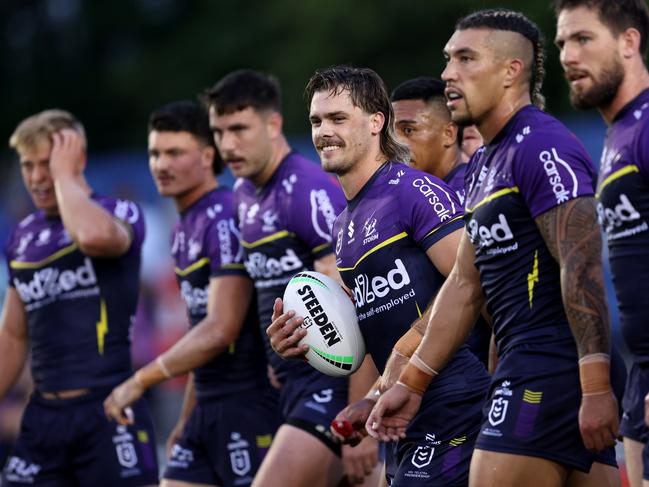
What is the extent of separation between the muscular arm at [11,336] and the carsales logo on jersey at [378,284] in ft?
11.7

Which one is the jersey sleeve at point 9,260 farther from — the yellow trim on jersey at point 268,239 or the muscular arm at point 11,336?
the yellow trim on jersey at point 268,239

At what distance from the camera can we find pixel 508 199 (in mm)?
5621

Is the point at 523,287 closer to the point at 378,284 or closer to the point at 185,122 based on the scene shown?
the point at 378,284

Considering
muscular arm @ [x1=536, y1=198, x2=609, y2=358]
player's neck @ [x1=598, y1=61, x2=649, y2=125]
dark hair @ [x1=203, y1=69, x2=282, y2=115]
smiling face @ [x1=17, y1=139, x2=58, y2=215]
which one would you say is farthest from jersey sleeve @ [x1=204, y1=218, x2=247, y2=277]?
player's neck @ [x1=598, y1=61, x2=649, y2=125]

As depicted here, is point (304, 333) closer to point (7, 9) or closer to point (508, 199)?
point (508, 199)

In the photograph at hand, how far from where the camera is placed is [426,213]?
618 cm

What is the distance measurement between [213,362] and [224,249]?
2.37ft

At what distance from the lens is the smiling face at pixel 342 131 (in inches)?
254

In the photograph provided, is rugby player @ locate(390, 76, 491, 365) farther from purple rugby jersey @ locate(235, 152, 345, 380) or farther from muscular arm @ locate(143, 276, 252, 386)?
muscular arm @ locate(143, 276, 252, 386)

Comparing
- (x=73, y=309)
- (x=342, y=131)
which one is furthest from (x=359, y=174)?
(x=73, y=309)

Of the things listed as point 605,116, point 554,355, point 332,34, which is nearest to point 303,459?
point 554,355

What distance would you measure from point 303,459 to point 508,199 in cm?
255

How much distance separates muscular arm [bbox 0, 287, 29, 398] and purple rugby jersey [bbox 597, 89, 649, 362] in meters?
4.99

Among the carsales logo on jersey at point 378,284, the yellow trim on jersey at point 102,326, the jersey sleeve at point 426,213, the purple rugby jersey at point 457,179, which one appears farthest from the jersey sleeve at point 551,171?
the yellow trim on jersey at point 102,326
